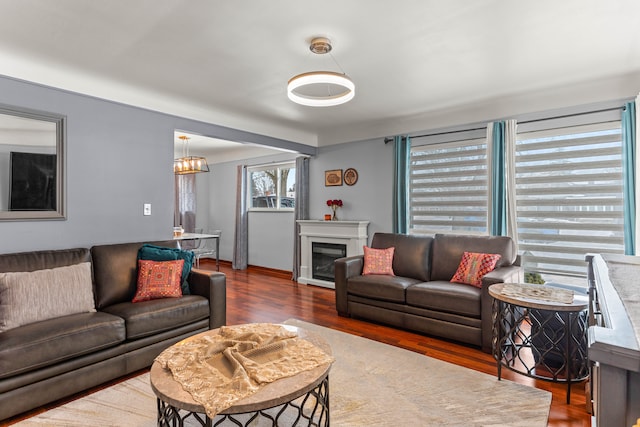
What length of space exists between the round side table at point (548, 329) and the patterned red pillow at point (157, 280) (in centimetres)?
264

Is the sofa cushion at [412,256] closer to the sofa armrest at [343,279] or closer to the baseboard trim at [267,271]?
the sofa armrest at [343,279]

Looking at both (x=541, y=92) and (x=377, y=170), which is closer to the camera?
(x=541, y=92)

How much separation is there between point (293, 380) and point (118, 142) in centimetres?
311

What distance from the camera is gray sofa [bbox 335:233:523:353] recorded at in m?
3.10

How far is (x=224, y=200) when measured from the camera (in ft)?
26.0

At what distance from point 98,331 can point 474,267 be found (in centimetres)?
337

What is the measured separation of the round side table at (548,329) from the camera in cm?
224

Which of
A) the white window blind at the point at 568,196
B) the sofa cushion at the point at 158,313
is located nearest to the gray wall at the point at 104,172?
the sofa cushion at the point at 158,313

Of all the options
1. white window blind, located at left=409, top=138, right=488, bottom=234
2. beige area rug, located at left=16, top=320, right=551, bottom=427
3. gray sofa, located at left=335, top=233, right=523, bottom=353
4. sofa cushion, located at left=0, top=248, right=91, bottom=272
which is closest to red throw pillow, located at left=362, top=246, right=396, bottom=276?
gray sofa, located at left=335, top=233, right=523, bottom=353

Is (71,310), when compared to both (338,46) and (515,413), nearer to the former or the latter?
(338,46)

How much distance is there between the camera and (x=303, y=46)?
264 centimetres

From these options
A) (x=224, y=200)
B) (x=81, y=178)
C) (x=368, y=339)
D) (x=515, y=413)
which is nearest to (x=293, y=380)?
(x=515, y=413)

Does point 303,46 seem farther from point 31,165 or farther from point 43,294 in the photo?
point 43,294

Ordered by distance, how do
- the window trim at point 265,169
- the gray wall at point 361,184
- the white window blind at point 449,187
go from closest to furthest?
the white window blind at point 449,187 < the gray wall at point 361,184 < the window trim at point 265,169
